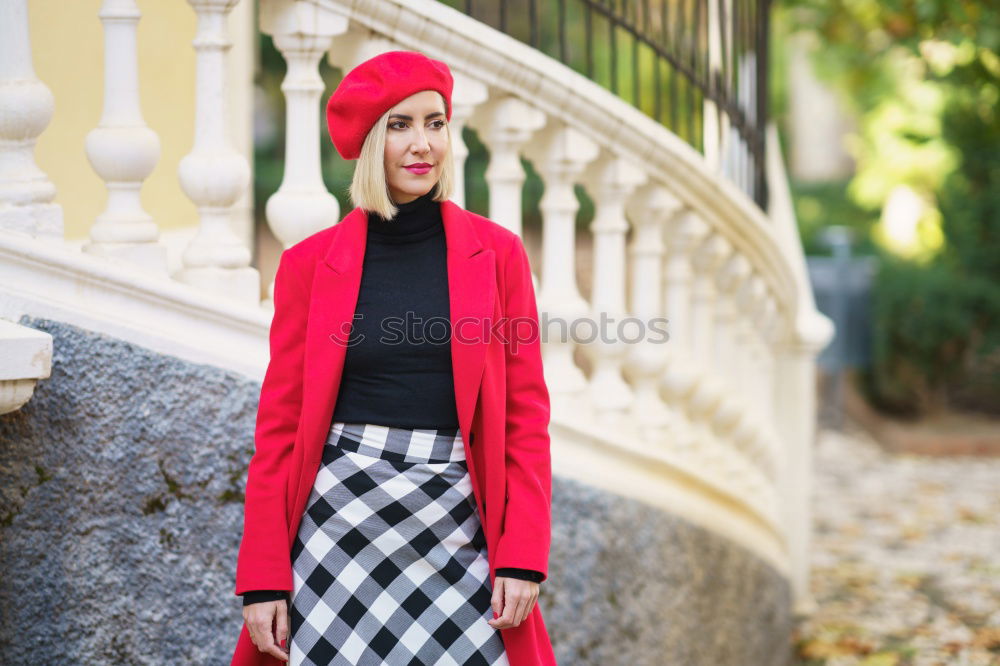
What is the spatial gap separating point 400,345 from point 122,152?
0.89 metres

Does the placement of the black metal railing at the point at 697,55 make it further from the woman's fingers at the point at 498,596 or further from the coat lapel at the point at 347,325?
the woman's fingers at the point at 498,596

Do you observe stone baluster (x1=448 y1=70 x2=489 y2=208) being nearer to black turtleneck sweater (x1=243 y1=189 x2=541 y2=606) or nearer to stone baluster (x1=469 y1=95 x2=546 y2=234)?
stone baluster (x1=469 y1=95 x2=546 y2=234)

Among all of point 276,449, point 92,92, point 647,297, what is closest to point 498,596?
point 276,449

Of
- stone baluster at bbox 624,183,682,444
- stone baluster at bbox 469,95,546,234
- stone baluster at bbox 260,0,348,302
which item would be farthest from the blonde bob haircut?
stone baluster at bbox 624,183,682,444

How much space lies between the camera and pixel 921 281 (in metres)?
8.88

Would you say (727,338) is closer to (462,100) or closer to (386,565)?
(462,100)

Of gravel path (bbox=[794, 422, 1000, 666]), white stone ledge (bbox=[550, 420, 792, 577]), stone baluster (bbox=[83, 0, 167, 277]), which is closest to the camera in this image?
stone baluster (bbox=[83, 0, 167, 277])

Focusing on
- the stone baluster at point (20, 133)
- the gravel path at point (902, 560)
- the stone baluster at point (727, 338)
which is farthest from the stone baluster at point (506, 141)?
the gravel path at point (902, 560)

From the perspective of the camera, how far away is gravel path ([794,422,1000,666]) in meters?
4.88

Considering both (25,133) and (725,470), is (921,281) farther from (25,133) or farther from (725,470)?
(25,133)

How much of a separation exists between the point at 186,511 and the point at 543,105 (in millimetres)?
1342

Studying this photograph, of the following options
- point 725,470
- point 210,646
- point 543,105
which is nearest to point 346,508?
point 210,646

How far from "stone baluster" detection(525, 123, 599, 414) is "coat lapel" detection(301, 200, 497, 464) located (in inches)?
40.7

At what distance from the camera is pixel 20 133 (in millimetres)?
2566
